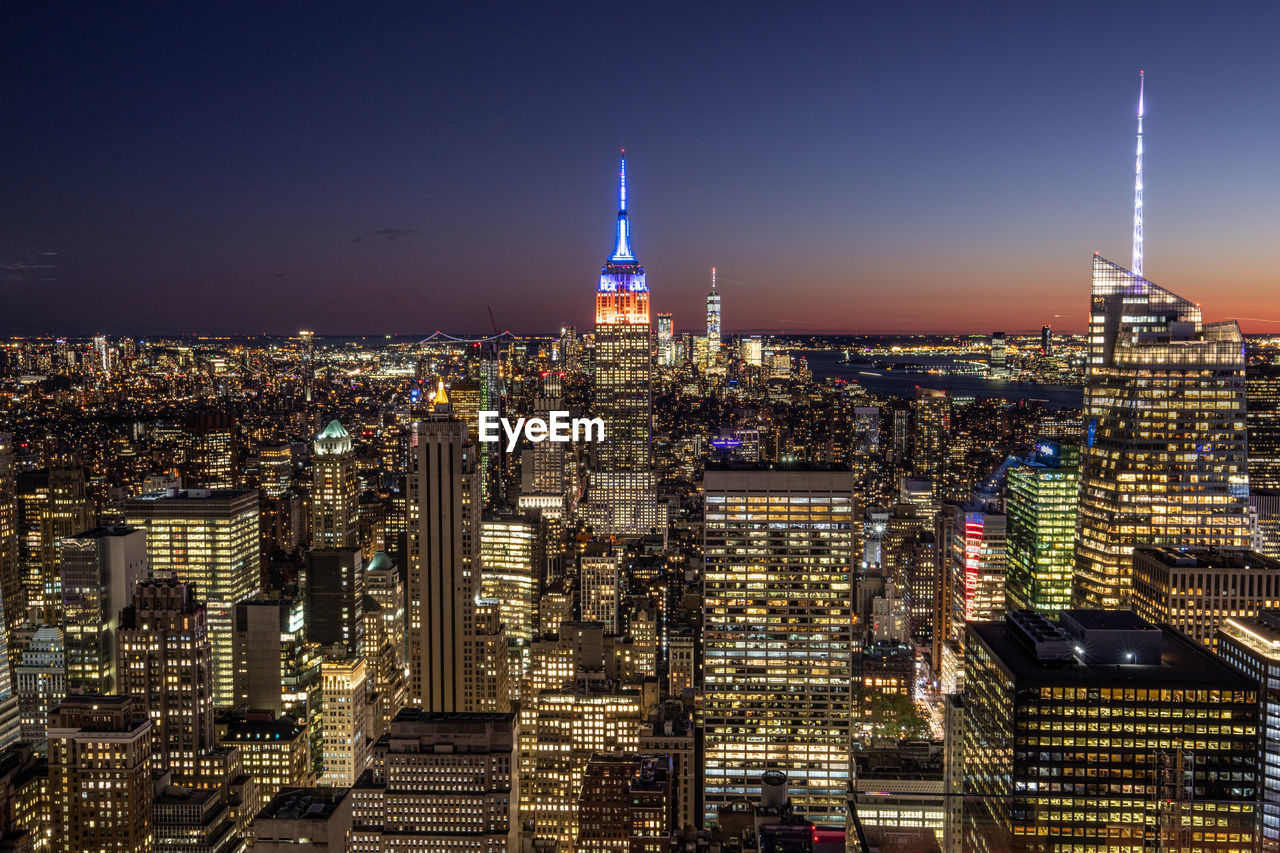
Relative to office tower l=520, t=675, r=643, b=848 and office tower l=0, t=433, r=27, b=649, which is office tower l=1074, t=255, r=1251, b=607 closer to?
office tower l=520, t=675, r=643, b=848

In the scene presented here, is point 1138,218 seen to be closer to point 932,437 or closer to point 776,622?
point 776,622

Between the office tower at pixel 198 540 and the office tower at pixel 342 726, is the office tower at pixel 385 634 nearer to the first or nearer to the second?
the office tower at pixel 342 726

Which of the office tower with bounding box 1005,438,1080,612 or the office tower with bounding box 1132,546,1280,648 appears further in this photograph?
the office tower with bounding box 1005,438,1080,612

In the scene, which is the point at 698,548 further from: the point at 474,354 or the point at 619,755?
the point at 619,755

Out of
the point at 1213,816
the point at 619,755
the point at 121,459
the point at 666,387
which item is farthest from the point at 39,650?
the point at 666,387

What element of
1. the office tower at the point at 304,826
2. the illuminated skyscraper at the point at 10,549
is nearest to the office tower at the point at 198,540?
the illuminated skyscraper at the point at 10,549

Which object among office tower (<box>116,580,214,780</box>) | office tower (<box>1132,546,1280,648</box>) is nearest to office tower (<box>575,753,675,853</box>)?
office tower (<box>116,580,214,780</box>)
